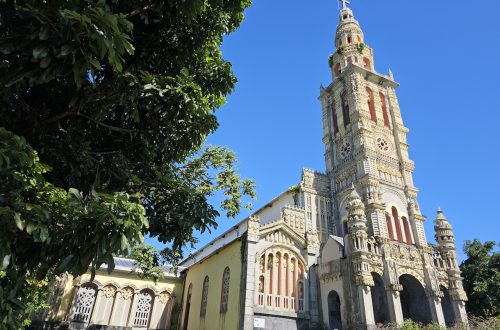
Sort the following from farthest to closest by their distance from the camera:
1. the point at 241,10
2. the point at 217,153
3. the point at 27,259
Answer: the point at 217,153
the point at 241,10
the point at 27,259

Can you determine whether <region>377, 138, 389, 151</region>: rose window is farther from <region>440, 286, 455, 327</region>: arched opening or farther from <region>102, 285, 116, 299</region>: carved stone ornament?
<region>102, 285, 116, 299</region>: carved stone ornament

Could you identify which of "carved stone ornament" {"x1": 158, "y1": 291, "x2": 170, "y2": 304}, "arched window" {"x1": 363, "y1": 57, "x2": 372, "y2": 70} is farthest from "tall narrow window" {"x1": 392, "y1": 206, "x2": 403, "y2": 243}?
"carved stone ornament" {"x1": 158, "y1": 291, "x2": 170, "y2": 304}

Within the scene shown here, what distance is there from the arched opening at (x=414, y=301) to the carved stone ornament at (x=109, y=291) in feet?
78.0

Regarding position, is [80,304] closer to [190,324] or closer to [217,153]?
[190,324]

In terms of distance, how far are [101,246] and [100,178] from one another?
12.1 feet

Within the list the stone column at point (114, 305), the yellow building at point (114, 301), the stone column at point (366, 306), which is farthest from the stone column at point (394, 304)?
the stone column at point (114, 305)

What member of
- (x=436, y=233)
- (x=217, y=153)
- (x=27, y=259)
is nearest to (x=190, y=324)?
(x=217, y=153)

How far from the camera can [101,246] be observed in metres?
6.27

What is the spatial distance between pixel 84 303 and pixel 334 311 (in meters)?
20.1

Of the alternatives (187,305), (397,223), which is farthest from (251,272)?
(397,223)

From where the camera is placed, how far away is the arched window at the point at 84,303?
1118 inches

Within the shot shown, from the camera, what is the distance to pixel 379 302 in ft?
83.1

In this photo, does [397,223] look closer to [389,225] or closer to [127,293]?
[389,225]

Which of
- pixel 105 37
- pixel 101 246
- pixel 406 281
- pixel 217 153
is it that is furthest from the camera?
pixel 406 281
